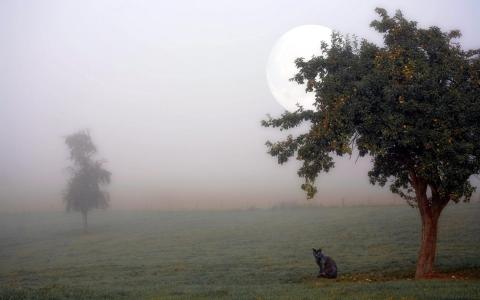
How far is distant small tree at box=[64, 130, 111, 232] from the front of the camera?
85.8 m

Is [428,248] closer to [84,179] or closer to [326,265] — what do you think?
[326,265]

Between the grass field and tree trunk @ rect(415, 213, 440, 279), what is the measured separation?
1.07 metres

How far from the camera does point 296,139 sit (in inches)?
938

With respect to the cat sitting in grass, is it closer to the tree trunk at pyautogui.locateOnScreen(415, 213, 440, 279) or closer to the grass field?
the grass field

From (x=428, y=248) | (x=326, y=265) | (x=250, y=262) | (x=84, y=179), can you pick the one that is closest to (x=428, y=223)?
(x=428, y=248)

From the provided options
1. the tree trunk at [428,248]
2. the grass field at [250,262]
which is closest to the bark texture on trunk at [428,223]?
the tree trunk at [428,248]

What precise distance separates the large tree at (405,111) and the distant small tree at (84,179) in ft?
230

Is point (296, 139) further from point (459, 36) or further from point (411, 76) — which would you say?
point (459, 36)

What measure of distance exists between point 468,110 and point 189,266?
2587cm

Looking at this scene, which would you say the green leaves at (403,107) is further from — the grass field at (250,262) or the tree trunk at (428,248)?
the grass field at (250,262)

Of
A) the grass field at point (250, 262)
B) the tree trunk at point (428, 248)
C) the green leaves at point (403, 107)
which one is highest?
the green leaves at point (403, 107)

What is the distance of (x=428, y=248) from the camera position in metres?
23.8

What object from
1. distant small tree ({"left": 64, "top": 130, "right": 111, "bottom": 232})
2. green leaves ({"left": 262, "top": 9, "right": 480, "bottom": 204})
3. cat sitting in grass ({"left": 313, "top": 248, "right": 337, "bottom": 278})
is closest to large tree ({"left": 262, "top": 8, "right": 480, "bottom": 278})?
green leaves ({"left": 262, "top": 9, "right": 480, "bottom": 204})

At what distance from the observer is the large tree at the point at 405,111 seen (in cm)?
2055
